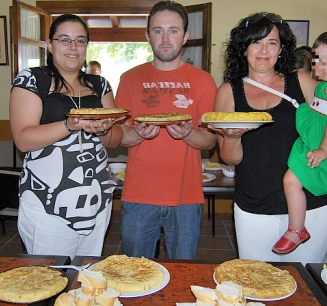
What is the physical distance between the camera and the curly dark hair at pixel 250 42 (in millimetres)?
1914

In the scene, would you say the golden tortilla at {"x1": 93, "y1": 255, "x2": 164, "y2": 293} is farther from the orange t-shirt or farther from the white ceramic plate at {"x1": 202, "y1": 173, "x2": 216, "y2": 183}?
the white ceramic plate at {"x1": 202, "y1": 173, "x2": 216, "y2": 183}

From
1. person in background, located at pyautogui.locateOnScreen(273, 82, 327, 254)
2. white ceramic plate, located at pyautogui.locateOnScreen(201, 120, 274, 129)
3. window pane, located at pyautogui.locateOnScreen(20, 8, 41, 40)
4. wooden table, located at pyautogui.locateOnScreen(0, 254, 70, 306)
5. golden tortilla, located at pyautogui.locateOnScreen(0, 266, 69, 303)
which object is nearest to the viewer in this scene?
golden tortilla, located at pyautogui.locateOnScreen(0, 266, 69, 303)

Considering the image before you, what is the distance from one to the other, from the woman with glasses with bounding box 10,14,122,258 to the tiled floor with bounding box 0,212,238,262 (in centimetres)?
223

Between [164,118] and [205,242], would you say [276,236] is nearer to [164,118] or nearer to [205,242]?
[164,118]

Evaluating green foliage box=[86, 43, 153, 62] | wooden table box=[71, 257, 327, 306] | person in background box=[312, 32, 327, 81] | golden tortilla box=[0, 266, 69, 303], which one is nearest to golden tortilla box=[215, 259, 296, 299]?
wooden table box=[71, 257, 327, 306]

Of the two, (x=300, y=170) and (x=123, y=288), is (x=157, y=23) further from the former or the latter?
(x=123, y=288)

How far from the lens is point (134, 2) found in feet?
19.0

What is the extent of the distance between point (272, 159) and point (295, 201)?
0.23 metres

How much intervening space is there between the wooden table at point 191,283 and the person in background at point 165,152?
28.9 inches

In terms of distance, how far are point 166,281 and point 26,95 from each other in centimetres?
114

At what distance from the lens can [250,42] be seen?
1.94 m

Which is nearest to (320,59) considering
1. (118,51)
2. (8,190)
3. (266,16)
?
(266,16)

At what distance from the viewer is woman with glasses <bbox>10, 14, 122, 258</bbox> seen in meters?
1.90

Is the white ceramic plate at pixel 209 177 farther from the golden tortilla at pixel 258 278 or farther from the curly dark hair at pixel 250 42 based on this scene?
the golden tortilla at pixel 258 278
